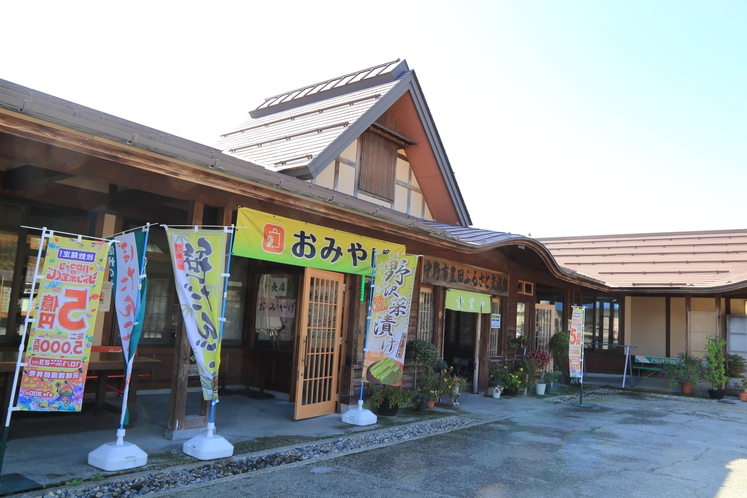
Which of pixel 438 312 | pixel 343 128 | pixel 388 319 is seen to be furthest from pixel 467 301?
pixel 343 128

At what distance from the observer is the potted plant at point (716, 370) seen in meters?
13.7

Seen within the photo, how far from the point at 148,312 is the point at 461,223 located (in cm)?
782

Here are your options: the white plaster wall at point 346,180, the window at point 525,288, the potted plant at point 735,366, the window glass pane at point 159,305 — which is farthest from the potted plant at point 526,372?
the window glass pane at point 159,305

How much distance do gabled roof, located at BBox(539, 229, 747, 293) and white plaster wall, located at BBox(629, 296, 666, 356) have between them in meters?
1.28

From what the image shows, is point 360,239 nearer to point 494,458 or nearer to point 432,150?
point 494,458

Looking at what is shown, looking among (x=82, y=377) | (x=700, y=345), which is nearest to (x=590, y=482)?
(x=82, y=377)

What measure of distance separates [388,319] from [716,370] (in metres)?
10.1

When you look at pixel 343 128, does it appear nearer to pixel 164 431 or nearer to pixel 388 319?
pixel 388 319

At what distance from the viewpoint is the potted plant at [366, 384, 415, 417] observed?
853cm

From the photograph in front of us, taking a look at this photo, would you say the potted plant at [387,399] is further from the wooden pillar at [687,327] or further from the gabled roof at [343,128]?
the wooden pillar at [687,327]

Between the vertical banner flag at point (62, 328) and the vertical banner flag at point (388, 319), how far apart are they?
158 inches

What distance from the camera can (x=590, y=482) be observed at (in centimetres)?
588

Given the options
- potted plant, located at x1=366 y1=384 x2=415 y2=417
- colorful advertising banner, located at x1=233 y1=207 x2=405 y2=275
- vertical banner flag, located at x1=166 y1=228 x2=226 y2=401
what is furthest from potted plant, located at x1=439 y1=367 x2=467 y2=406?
vertical banner flag, located at x1=166 y1=228 x2=226 y2=401

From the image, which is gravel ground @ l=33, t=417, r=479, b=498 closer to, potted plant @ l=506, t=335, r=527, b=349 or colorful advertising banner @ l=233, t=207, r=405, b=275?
colorful advertising banner @ l=233, t=207, r=405, b=275
